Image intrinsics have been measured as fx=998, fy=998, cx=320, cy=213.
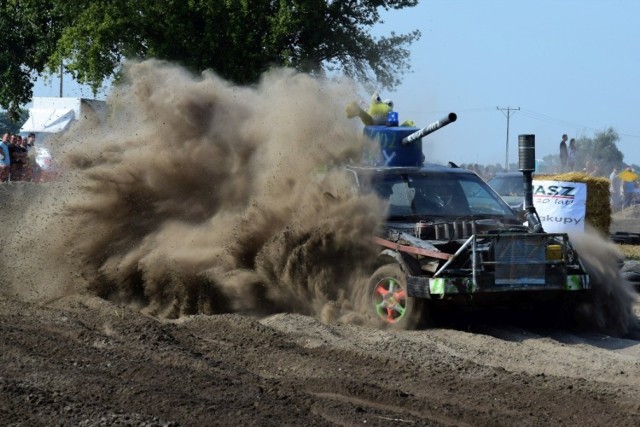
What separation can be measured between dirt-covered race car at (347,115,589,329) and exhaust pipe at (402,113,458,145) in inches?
24.8

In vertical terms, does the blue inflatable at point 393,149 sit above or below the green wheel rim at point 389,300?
above

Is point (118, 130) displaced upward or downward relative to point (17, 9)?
downward

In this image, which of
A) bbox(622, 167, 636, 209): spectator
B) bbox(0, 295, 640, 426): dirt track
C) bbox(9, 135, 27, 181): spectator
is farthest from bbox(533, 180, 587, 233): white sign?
bbox(622, 167, 636, 209): spectator

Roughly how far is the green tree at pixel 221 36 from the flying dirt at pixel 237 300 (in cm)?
1166

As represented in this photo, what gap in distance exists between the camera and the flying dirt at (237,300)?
21.1ft

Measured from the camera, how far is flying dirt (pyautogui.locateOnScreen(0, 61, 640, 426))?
643 centimetres

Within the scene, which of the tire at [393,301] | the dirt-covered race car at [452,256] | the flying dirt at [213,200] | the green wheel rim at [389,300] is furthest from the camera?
the flying dirt at [213,200]

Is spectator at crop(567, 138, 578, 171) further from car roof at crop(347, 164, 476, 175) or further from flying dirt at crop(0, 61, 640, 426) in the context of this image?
car roof at crop(347, 164, 476, 175)

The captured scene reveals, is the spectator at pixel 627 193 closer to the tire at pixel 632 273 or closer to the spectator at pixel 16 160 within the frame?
the spectator at pixel 16 160

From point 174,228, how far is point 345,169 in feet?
6.85

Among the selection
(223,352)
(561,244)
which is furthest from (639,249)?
(223,352)

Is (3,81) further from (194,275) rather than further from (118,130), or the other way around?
(194,275)

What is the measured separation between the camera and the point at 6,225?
13.6m

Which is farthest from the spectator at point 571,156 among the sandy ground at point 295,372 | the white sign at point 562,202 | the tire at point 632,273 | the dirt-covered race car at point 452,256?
the sandy ground at point 295,372
